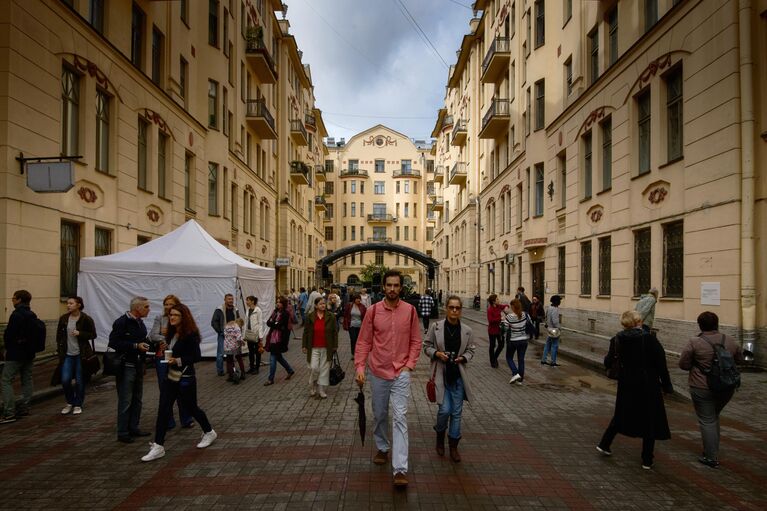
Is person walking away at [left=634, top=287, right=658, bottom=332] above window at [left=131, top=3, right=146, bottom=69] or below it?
below

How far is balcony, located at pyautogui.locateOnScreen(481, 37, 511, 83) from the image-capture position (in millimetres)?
28047

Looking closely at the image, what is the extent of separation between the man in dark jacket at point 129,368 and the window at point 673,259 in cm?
1151

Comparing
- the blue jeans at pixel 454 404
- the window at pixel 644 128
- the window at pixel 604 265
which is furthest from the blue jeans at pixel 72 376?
the window at pixel 604 265

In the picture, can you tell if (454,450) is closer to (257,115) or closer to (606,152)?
(606,152)

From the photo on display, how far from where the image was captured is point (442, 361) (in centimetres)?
564

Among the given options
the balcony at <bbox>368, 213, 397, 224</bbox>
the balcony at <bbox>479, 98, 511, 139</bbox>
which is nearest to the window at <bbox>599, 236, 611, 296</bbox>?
the balcony at <bbox>479, 98, 511, 139</bbox>

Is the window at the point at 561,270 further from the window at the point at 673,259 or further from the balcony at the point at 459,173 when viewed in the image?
the balcony at the point at 459,173

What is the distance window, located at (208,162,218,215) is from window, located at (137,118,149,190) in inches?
229

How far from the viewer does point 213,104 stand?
2305cm

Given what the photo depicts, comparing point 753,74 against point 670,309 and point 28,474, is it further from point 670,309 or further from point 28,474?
point 28,474

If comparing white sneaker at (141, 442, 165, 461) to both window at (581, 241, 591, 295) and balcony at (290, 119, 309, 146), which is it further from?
balcony at (290, 119, 309, 146)

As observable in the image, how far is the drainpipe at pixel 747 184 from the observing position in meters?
10.3

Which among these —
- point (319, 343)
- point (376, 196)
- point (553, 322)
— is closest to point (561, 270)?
point (553, 322)

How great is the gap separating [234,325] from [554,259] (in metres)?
14.2
